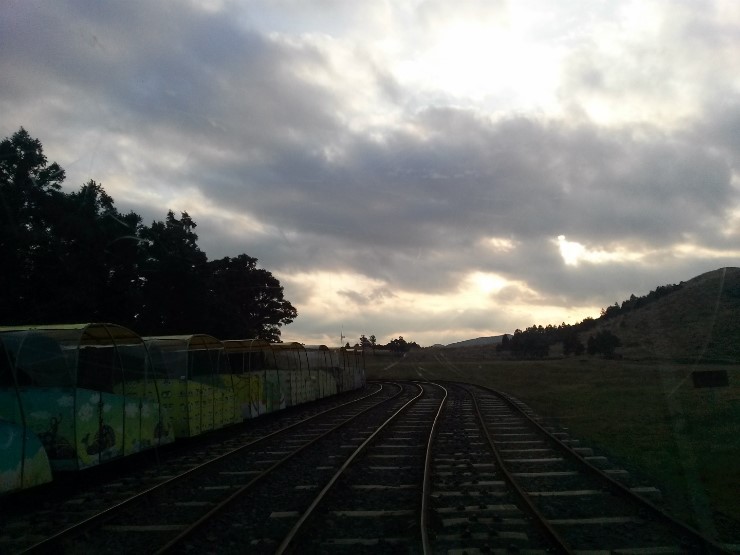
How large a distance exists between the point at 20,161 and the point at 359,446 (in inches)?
1147

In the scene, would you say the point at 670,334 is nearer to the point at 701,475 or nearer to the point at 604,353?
the point at 604,353

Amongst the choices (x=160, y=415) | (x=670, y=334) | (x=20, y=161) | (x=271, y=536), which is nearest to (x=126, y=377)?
(x=160, y=415)

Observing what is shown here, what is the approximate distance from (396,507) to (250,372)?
51.3ft

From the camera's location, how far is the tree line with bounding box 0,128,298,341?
105 ft

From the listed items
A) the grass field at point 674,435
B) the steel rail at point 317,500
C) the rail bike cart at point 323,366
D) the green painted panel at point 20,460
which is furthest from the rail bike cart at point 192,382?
the rail bike cart at point 323,366

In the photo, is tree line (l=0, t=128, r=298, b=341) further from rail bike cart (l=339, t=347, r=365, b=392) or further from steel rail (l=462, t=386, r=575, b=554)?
steel rail (l=462, t=386, r=575, b=554)

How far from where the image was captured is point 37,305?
31.9m

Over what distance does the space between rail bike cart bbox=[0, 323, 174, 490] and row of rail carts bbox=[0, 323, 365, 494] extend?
0.06 ft

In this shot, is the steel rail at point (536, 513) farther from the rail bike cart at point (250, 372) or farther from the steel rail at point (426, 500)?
the rail bike cart at point (250, 372)

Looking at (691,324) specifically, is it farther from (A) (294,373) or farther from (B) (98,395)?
(B) (98,395)

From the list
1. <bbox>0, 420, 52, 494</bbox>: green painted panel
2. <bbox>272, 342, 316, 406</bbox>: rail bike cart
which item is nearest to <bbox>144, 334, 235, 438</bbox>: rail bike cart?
<bbox>0, 420, 52, 494</bbox>: green painted panel

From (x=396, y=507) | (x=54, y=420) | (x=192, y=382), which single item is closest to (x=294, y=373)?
(x=192, y=382)

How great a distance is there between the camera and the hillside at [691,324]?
61.2m

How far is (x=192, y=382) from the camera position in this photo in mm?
17312
